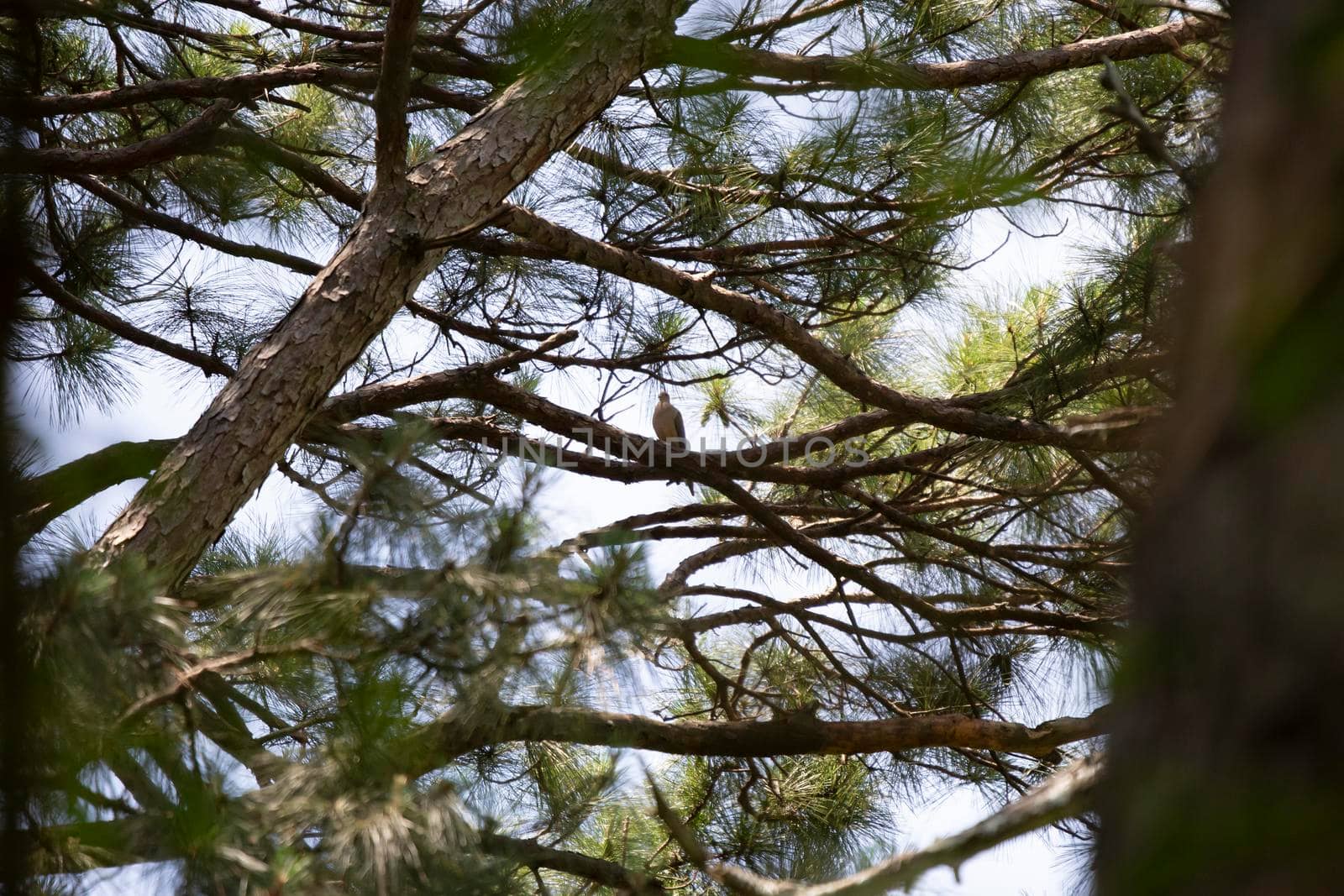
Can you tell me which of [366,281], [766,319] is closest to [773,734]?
[766,319]

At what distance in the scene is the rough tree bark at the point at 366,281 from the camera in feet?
5.11

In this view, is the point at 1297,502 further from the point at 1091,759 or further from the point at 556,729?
the point at 556,729

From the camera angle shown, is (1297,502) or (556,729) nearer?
(1297,502)

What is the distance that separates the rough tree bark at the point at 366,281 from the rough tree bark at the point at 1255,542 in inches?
56.4

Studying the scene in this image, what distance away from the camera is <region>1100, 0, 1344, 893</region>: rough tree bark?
26 centimetres

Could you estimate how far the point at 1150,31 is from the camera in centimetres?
229

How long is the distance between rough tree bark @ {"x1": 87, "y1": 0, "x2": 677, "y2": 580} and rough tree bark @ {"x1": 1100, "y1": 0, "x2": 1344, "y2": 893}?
4.70 feet

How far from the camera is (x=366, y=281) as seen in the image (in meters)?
1.74

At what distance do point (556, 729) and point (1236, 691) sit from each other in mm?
1381

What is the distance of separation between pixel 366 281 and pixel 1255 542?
1.64 m

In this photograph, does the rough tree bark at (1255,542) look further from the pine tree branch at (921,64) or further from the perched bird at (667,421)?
the perched bird at (667,421)

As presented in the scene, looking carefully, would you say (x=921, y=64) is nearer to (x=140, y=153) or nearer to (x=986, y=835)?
(x=140, y=153)

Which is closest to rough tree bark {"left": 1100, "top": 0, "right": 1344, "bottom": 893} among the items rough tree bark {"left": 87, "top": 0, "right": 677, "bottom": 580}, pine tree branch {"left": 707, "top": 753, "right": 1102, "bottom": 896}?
pine tree branch {"left": 707, "top": 753, "right": 1102, "bottom": 896}

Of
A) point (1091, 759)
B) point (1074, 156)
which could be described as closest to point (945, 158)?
point (1074, 156)
